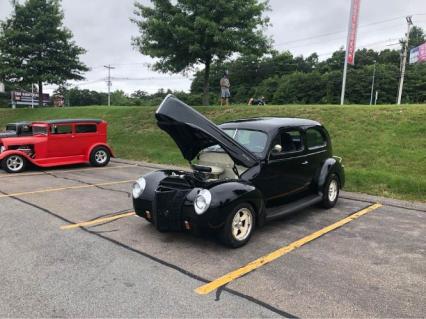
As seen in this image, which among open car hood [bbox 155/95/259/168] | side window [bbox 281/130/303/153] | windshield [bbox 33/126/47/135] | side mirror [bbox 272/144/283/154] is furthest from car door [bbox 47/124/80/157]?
side mirror [bbox 272/144/283/154]

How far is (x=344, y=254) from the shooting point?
4.27 m

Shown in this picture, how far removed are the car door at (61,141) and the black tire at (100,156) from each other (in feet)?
1.68

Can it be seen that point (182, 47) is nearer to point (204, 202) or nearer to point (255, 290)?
point (204, 202)

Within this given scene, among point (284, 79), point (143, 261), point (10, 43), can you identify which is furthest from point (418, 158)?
point (284, 79)

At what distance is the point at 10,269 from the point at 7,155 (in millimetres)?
7409

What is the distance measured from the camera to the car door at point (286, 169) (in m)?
5.09

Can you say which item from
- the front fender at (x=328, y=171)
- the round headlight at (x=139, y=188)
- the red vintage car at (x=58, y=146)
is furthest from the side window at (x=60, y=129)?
the front fender at (x=328, y=171)

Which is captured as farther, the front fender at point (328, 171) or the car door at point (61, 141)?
the car door at point (61, 141)

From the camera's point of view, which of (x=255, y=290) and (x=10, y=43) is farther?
(x=10, y=43)

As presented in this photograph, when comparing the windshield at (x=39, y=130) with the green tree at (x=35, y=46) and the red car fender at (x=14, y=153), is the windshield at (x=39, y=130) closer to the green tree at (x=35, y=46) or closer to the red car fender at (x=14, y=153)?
the red car fender at (x=14, y=153)

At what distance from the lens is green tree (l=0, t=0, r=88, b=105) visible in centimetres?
2388

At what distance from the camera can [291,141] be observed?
573cm

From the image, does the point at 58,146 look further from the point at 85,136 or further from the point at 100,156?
the point at 100,156

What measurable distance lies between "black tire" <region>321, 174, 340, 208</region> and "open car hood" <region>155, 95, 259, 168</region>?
1.84 m
